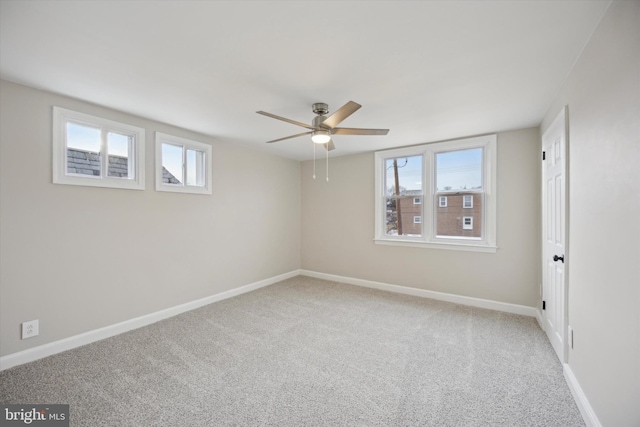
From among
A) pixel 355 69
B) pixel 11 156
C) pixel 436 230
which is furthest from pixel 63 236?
pixel 436 230

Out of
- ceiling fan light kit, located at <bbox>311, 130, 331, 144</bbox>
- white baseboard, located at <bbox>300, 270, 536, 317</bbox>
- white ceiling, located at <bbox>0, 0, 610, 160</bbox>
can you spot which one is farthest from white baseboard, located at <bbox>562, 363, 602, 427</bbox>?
ceiling fan light kit, located at <bbox>311, 130, 331, 144</bbox>

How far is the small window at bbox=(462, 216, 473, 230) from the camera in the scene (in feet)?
12.9

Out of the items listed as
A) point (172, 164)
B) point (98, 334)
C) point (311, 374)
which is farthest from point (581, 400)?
point (172, 164)

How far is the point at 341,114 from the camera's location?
2.31m

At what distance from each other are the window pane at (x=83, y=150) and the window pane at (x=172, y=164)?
70 centimetres

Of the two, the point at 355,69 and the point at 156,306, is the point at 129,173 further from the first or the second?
the point at 355,69

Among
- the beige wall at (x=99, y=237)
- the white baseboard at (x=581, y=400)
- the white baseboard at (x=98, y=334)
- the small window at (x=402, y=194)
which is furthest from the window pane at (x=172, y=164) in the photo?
the white baseboard at (x=581, y=400)

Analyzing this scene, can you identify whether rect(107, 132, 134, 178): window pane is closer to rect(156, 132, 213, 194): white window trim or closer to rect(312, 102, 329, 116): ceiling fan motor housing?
rect(156, 132, 213, 194): white window trim

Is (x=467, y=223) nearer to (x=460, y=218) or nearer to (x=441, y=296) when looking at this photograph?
(x=460, y=218)

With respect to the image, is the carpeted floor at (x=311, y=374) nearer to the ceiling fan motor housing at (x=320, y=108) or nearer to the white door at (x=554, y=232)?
the white door at (x=554, y=232)

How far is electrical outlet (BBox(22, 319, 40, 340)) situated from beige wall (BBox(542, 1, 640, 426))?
4195 mm

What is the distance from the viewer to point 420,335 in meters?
2.94

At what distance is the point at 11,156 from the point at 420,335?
4253 millimetres

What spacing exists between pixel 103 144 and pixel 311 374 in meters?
3.19
